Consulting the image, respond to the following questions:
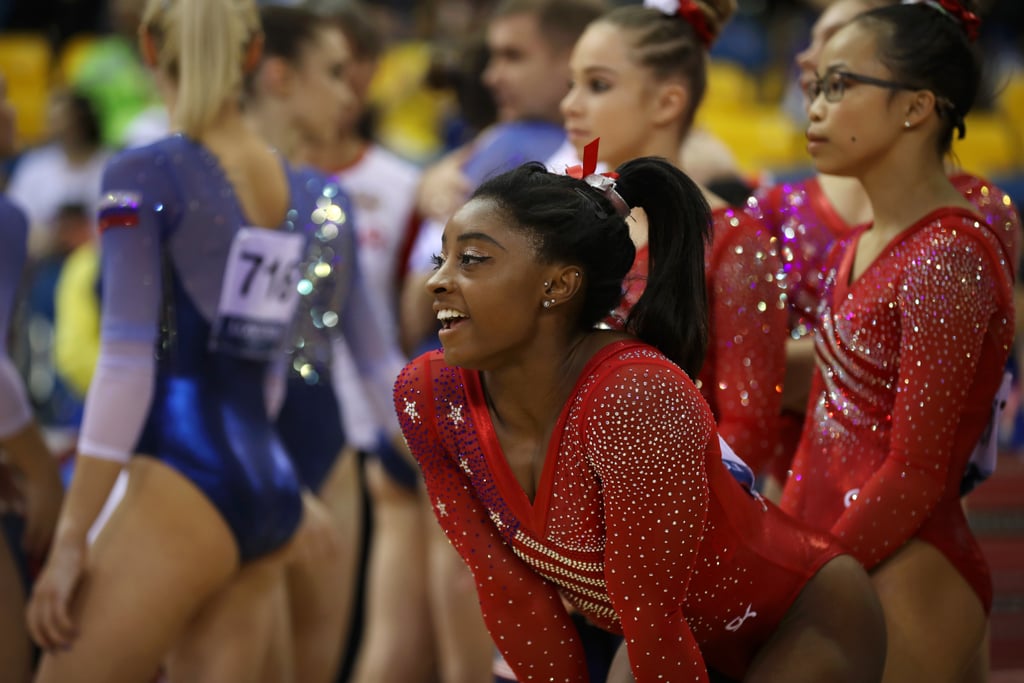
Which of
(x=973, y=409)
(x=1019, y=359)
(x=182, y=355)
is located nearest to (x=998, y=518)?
(x=1019, y=359)

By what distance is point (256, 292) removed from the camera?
2830 millimetres

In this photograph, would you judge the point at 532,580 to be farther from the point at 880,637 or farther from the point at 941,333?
the point at 941,333

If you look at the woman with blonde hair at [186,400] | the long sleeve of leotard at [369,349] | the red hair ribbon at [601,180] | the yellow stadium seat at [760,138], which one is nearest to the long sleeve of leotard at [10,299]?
the woman with blonde hair at [186,400]

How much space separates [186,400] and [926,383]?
1421mm

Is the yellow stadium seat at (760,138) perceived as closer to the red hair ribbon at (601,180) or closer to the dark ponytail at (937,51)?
the dark ponytail at (937,51)

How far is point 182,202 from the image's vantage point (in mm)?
2742

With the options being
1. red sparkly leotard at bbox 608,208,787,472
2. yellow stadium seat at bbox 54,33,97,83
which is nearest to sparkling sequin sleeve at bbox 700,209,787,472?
red sparkly leotard at bbox 608,208,787,472

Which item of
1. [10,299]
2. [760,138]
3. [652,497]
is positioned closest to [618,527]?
[652,497]

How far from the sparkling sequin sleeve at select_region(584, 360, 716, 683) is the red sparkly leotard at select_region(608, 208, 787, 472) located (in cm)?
53

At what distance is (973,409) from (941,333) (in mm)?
196

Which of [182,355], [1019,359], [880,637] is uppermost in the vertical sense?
[880,637]

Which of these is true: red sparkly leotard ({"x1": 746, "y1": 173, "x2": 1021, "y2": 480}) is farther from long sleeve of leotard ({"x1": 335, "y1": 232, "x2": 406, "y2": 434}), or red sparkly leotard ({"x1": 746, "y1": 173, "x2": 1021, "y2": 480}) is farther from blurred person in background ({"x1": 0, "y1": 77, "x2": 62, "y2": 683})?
blurred person in background ({"x1": 0, "y1": 77, "x2": 62, "y2": 683})

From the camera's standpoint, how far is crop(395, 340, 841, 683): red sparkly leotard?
78.3 inches

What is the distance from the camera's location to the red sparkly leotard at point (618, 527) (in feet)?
6.52
